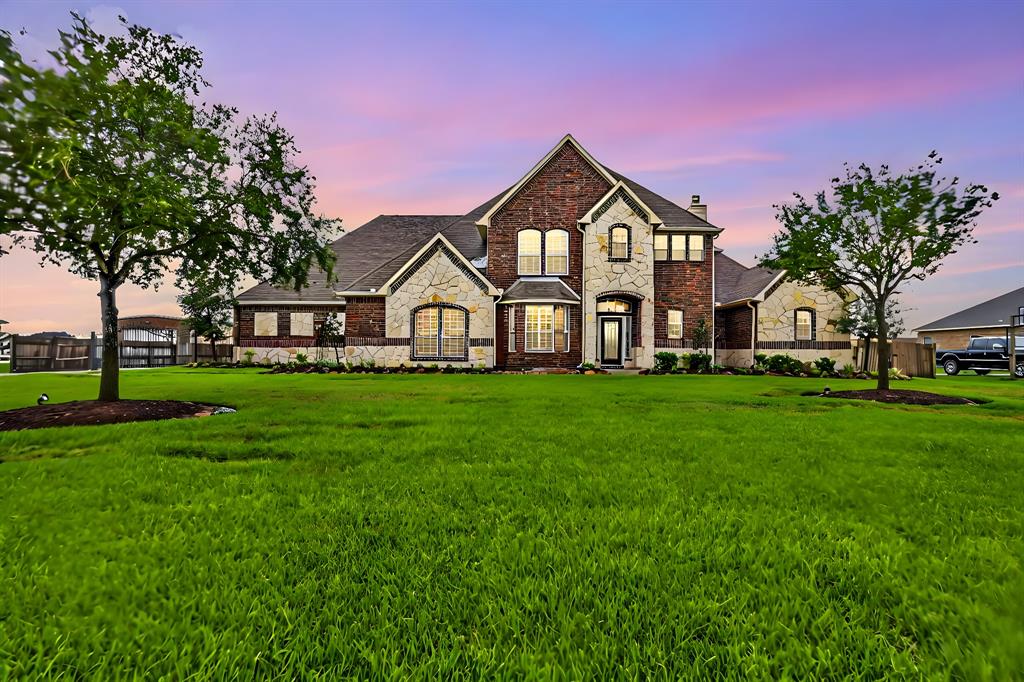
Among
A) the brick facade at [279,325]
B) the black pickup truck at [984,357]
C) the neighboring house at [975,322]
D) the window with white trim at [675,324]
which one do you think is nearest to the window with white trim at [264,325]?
the brick facade at [279,325]

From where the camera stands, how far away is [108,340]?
8.35 meters

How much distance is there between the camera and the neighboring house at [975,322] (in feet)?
108

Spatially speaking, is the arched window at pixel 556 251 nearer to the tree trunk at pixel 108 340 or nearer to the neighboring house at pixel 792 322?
the neighboring house at pixel 792 322

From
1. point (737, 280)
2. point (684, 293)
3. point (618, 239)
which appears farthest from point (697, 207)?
point (618, 239)

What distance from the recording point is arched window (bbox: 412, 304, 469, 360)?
20.8 metres

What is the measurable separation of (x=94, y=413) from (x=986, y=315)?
172 ft

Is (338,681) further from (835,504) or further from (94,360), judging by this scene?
(94,360)

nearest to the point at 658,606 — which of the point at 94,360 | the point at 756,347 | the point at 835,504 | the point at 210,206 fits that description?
the point at 835,504

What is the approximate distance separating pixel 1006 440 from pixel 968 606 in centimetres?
575

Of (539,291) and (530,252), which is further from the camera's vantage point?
(530,252)

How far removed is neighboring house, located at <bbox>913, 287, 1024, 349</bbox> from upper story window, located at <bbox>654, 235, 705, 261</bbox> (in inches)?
916

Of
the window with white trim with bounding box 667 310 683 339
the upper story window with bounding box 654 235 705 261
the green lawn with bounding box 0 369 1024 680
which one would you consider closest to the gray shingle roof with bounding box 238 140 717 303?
the upper story window with bounding box 654 235 705 261

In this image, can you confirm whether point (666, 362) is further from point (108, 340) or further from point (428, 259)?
point (108, 340)

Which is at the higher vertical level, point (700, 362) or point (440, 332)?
point (440, 332)
